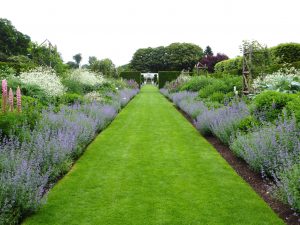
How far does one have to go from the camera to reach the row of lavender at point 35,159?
3879 mm

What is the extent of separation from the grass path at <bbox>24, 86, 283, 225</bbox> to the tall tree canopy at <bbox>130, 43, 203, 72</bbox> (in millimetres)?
62137

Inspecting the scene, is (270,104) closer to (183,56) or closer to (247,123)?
(247,123)

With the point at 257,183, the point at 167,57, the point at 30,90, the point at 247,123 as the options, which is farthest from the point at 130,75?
the point at 257,183

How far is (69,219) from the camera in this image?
4098 millimetres

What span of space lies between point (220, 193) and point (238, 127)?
2.60 meters

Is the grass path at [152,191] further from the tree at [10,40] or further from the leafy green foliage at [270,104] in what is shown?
the tree at [10,40]

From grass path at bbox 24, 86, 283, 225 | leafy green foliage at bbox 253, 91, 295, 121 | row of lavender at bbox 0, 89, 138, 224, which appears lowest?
grass path at bbox 24, 86, 283, 225

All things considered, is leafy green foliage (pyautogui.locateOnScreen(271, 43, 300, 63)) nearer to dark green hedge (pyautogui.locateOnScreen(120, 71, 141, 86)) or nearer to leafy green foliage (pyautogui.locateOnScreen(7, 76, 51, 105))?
leafy green foliage (pyautogui.locateOnScreen(7, 76, 51, 105))

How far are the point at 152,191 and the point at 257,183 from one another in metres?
1.72

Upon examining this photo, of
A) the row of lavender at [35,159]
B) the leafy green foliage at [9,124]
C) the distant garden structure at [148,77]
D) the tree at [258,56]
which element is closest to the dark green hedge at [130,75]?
the distant garden structure at [148,77]

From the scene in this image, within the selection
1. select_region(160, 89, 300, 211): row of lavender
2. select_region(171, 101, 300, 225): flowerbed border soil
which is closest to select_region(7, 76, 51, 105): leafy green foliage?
select_region(171, 101, 300, 225): flowerbed border soil

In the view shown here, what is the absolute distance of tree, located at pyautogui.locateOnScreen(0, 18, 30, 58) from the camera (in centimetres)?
5072

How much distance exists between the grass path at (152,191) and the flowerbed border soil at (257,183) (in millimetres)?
113

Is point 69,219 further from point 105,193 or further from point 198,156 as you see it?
point 198,156
